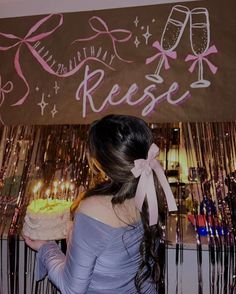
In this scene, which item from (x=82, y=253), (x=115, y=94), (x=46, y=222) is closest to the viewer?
(x=82, y=253)

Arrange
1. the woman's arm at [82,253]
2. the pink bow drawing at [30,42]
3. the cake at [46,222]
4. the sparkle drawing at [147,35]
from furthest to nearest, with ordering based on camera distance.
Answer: the pink bow drawing at [30,42]
the sparkle drawing at [147,35]
the cake at [46,222]
the woman's arm at [82,253]

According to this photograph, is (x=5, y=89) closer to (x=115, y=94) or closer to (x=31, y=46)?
(x=31, y=46)

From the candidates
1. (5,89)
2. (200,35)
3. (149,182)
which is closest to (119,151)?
(149,182)

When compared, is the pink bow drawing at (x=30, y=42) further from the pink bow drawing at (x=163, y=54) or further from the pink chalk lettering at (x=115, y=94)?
the pink bow drawing at (x=163, y=54)

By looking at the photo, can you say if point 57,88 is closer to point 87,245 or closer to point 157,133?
point 157,133

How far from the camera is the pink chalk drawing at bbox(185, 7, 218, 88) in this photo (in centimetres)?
130

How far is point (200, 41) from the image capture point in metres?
1.31

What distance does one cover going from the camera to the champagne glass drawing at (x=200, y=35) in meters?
1.30

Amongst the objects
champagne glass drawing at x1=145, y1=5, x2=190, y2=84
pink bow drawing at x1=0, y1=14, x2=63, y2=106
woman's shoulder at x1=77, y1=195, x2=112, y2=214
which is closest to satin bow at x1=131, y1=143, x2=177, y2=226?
woman's shoulder at x1=77, y1=195, x2=112, y2=214

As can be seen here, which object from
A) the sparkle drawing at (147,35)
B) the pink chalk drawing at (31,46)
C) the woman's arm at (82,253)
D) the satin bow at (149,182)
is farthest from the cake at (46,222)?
the sparkle drawing at (147,35)

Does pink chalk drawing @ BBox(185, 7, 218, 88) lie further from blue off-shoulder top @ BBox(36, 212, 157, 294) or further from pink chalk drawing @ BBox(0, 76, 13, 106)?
pink chalk drawing @ BBox(0, 76, 13, 106)

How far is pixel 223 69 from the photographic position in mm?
1288

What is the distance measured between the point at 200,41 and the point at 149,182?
636 mm

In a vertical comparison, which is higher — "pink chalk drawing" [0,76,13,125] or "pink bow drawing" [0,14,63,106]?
"pink bow drawing" [0,14,63,106]
